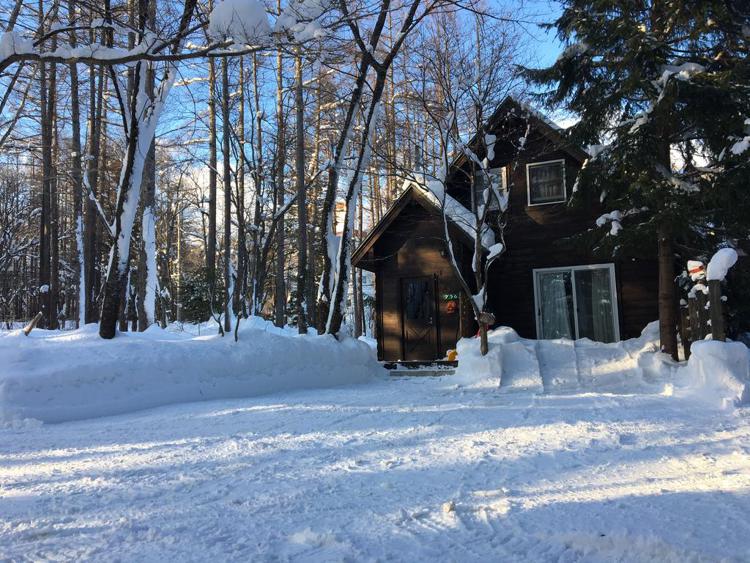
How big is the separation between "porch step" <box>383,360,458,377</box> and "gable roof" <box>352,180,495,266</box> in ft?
9.09

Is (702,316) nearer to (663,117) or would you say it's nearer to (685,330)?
(685,330)

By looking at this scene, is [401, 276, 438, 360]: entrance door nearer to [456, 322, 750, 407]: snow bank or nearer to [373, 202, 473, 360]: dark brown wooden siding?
[373, 202, 473, 360]: dark brown wooden siding

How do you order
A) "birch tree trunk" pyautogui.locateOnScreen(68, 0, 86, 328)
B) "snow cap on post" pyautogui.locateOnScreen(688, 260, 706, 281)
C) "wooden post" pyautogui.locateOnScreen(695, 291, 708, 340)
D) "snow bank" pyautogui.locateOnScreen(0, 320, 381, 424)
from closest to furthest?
"snow bank" pyautogui.locateOnScreen(0, 320, 381, 424)
"wooden post" pyautogui.locateOnScreen(695, 291, 708, 340)
"snow cap on post" pyautogui.locateOnScreen(688, 260, 706, 281)
"birch tree trunk" pyautogui.locateOnScreen(68, 0, 86, 328)

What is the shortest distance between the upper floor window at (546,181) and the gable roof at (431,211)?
5.04 ft

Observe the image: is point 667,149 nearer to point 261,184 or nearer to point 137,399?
point 137,399

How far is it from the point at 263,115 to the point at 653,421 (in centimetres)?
1368

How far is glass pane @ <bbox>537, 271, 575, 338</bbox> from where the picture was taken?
12344 millimetres

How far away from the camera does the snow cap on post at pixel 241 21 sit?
441 centimetres

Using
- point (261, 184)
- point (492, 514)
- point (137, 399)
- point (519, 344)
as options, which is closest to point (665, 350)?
point (519, 344)

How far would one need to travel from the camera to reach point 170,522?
2982 mm

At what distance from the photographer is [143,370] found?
23.6 feet

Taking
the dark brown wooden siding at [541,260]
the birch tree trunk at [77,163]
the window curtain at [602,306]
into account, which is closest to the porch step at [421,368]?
the dark brown wooden siding at [541,260]

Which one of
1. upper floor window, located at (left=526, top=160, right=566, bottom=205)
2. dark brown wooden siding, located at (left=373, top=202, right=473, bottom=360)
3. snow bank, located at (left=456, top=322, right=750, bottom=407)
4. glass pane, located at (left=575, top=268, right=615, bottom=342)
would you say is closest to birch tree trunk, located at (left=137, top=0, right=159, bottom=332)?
dark brown wooden siding, located at (left=373, top=202, right=473, bottom=360)

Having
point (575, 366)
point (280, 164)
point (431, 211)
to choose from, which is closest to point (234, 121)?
point (280, 164)
